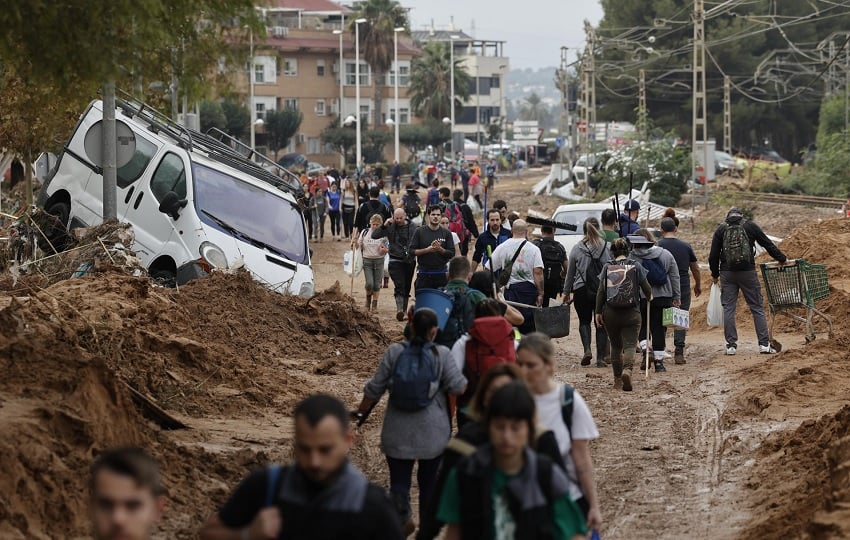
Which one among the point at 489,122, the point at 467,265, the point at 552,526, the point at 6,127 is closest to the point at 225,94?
the point at 467,265

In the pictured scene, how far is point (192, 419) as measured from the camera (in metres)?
12.3

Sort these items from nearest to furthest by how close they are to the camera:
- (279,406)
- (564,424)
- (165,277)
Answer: (564,424), (279,406), (165,277)

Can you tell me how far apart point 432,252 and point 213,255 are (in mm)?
2827

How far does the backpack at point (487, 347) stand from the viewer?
859 centimetres

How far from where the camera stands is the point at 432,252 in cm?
1792

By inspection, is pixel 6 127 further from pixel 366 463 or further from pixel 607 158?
pixel 607 158

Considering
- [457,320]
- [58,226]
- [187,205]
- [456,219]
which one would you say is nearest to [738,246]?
[187,205]

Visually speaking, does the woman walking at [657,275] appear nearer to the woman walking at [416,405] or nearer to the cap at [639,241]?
the cap at [639,241]

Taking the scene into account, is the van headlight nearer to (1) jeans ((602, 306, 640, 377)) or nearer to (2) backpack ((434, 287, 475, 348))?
(1) jeans ((602, 306, 640, 377))

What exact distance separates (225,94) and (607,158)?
40.6 metres

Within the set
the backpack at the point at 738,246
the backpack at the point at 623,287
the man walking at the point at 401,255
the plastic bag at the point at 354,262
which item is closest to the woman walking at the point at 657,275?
the backpack at the point at 738,246

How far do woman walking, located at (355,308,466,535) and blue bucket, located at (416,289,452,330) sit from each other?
197 centimetres

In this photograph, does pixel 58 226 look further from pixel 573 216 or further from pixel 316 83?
pixel 316 83

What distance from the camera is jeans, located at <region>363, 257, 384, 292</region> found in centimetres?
2144
